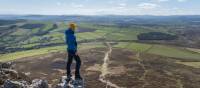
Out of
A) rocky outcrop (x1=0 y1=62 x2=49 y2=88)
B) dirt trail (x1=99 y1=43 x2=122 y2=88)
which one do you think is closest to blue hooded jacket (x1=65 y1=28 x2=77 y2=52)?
rocky outcrop (x1=0 y1=62 x2=49 y2=88)

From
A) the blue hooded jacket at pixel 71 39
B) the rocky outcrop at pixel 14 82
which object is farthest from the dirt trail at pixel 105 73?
the blue hooded jacket at pixel 71 39

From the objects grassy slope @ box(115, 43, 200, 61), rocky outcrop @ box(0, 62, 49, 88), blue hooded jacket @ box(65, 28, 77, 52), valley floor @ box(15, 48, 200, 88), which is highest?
blue hooded jacket @ box(65, 28, 77, 52)

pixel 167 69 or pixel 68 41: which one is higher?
pixel 68 41

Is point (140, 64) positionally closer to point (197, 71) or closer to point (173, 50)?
point (197, 71)

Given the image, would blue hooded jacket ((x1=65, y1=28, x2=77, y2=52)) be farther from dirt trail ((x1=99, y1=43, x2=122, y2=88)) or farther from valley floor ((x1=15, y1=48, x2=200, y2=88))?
dirt trail ((x1=99, y1=43, x2=122, y2=88))

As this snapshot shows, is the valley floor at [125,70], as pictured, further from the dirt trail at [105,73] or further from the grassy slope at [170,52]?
the grassy slope at [170,52]

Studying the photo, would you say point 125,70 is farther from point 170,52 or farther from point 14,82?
point 14,82

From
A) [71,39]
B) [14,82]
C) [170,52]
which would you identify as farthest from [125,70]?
[71,39]

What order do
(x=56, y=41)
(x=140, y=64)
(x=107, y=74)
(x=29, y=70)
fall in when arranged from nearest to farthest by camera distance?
(x=107, y=74)
(x=29, y=70)
(x=140, y=64)
(x=56, y=41)

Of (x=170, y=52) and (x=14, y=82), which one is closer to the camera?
(x=14, y=82)

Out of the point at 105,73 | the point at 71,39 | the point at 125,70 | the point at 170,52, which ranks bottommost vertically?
the point at 170,52

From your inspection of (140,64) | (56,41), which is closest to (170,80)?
(140,64)
